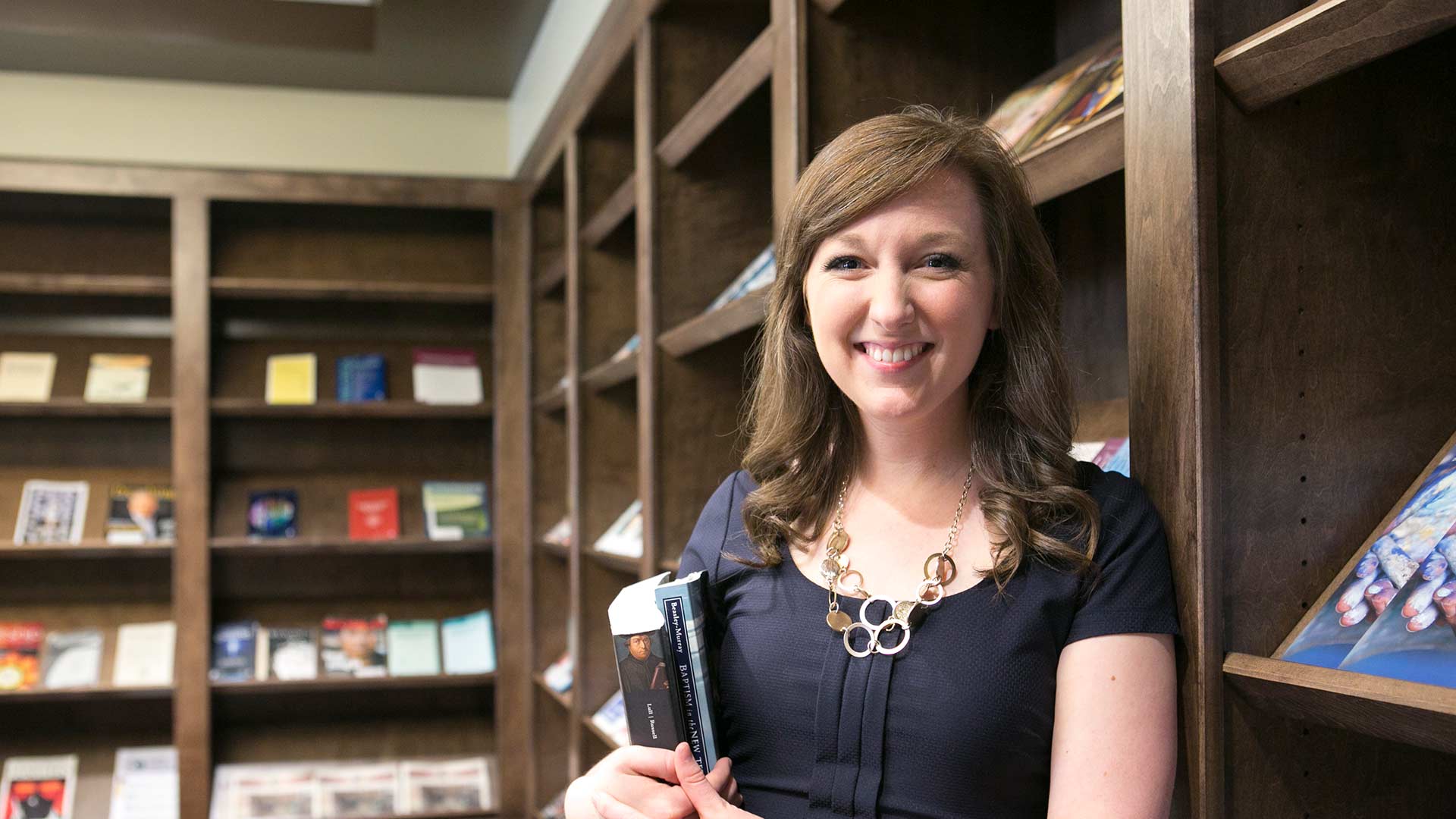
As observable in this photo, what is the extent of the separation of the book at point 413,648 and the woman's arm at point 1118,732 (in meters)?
3.80

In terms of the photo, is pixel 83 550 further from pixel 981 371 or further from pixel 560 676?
pixel 981 371

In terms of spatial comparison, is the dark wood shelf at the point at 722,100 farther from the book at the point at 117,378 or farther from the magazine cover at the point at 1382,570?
the book at the point at 117,378

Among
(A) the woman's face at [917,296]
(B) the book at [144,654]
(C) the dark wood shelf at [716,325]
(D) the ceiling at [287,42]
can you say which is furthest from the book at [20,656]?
(A) the woman's face at [917,296]

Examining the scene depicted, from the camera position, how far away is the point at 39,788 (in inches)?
170

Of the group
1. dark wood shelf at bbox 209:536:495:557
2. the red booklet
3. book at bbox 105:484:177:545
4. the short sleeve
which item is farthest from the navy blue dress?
book at bbox 105:484:177:545

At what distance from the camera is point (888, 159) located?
118 centimetres

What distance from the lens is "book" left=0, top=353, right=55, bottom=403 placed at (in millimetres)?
4449

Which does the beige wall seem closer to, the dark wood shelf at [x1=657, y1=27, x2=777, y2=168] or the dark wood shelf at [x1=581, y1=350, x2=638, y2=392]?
the dark wood shelf at [x1=581, y1=350, x2=638, y2=392]

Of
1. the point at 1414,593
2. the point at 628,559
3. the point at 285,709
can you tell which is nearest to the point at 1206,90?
the point at 1414,593

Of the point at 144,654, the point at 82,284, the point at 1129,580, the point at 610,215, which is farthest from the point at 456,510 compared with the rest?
the point at 1129,580

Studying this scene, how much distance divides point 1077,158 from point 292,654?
13.0 ft

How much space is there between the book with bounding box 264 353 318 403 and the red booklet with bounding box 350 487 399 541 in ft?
1.36

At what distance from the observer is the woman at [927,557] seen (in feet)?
3.61

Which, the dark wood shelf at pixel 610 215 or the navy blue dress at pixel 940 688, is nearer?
the navy blue dress at pixel 940 688
